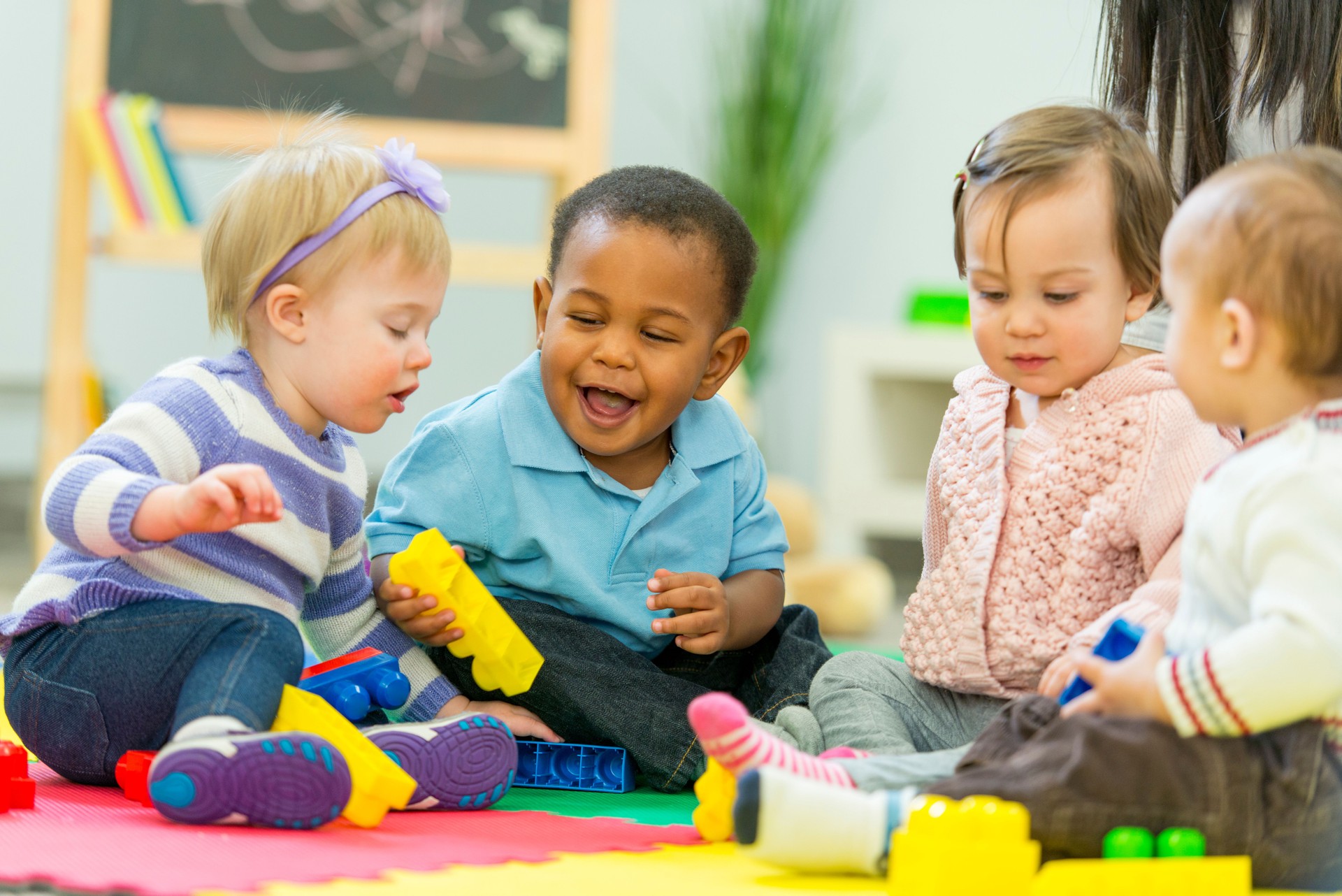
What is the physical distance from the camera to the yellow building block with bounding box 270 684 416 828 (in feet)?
3.18

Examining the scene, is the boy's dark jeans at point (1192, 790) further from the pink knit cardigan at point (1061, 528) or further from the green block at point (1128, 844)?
the pink knit cardigan at point (1061, 528)

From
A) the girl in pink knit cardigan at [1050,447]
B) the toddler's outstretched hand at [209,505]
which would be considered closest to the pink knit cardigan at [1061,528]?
the girl in pink knit cardigan at [1050,447]

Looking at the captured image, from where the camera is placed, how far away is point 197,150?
110 inches

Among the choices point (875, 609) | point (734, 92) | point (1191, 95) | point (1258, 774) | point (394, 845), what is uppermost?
point (734, 92)

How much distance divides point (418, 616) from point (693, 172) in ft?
9.40

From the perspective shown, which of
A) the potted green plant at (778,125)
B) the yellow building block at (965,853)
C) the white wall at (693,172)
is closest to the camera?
the yellow building block at (965,853)

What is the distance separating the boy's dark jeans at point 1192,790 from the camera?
32.5 inches

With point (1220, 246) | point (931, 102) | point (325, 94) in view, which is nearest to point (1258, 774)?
point (1220, 246)

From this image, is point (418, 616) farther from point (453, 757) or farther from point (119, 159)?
point (119, 159)

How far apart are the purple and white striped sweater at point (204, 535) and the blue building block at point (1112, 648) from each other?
57 cm

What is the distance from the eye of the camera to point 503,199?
3984 mm

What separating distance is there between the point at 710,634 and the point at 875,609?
1317 millimetres

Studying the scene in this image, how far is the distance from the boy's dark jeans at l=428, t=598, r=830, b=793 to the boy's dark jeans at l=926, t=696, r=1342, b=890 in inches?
16.7

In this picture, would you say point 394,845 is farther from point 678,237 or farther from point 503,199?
point 503,199
